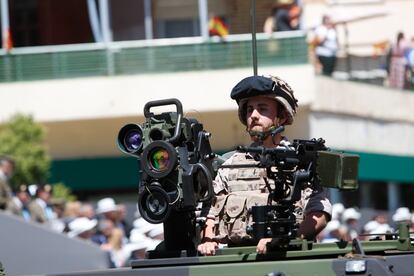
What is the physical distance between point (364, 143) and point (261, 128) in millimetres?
17036

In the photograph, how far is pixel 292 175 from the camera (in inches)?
321

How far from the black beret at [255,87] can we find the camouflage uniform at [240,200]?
35cm

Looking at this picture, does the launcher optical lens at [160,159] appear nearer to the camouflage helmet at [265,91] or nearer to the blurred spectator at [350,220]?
Result: the camouflage helmet at [265,91]

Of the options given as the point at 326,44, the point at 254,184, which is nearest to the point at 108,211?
the point at 326,44

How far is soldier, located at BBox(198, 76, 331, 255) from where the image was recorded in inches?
341

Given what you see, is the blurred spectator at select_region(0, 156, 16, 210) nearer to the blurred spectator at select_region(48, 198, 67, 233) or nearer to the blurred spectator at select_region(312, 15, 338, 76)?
the blurred spectator at select_region(48, 198, 67, 233)

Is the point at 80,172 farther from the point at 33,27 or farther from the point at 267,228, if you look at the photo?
the point at 267,228

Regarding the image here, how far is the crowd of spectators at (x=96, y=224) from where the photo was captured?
15.8 m

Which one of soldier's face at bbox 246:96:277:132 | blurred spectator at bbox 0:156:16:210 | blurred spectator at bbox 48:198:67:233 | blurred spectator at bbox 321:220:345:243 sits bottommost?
blurred spectator at bbox 321:220:345:243

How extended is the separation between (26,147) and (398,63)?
6.58 m

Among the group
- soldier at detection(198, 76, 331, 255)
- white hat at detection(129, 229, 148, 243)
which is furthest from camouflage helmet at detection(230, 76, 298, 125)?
white hat at detection(129, 229, 148, 243)

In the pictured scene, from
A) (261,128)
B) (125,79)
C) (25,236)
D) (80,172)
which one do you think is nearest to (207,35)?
(125,79)

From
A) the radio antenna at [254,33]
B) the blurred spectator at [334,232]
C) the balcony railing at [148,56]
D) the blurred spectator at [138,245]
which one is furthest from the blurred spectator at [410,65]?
the radio antenna at [254,33]

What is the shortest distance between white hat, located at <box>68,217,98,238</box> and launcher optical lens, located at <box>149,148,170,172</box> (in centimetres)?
834
